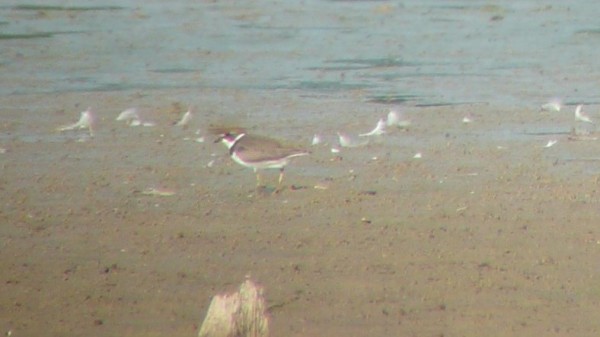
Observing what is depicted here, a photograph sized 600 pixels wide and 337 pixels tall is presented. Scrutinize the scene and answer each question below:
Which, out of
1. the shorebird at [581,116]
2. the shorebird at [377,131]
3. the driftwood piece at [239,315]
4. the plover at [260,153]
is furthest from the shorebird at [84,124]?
the driftwood piece at [239,315]

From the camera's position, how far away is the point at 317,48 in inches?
597

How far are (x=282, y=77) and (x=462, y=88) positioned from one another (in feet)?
5.51

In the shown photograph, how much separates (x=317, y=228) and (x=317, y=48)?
7549mm

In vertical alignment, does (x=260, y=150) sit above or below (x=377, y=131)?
below

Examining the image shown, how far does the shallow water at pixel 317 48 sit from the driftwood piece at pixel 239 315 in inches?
244

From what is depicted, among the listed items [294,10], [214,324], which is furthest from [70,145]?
[294,10]

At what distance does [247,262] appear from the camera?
7094 mm

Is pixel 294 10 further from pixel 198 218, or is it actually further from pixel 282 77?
pixel 198 218

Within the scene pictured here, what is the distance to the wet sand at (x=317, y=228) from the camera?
630 centimetres

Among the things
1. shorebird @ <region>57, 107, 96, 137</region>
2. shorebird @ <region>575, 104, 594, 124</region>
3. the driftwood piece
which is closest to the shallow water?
shorebird @ <region>575, 104, 594, 124</region>

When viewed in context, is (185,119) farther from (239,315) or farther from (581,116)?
(239,315)

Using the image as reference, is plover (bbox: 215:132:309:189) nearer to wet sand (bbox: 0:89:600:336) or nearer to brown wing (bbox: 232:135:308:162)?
brown wing (bbox: 232:135:308:162)

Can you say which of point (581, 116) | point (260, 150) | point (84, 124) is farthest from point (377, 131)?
point (84, 124)

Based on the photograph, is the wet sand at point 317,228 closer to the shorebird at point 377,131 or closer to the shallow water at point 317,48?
the shorebird at point 377,131
